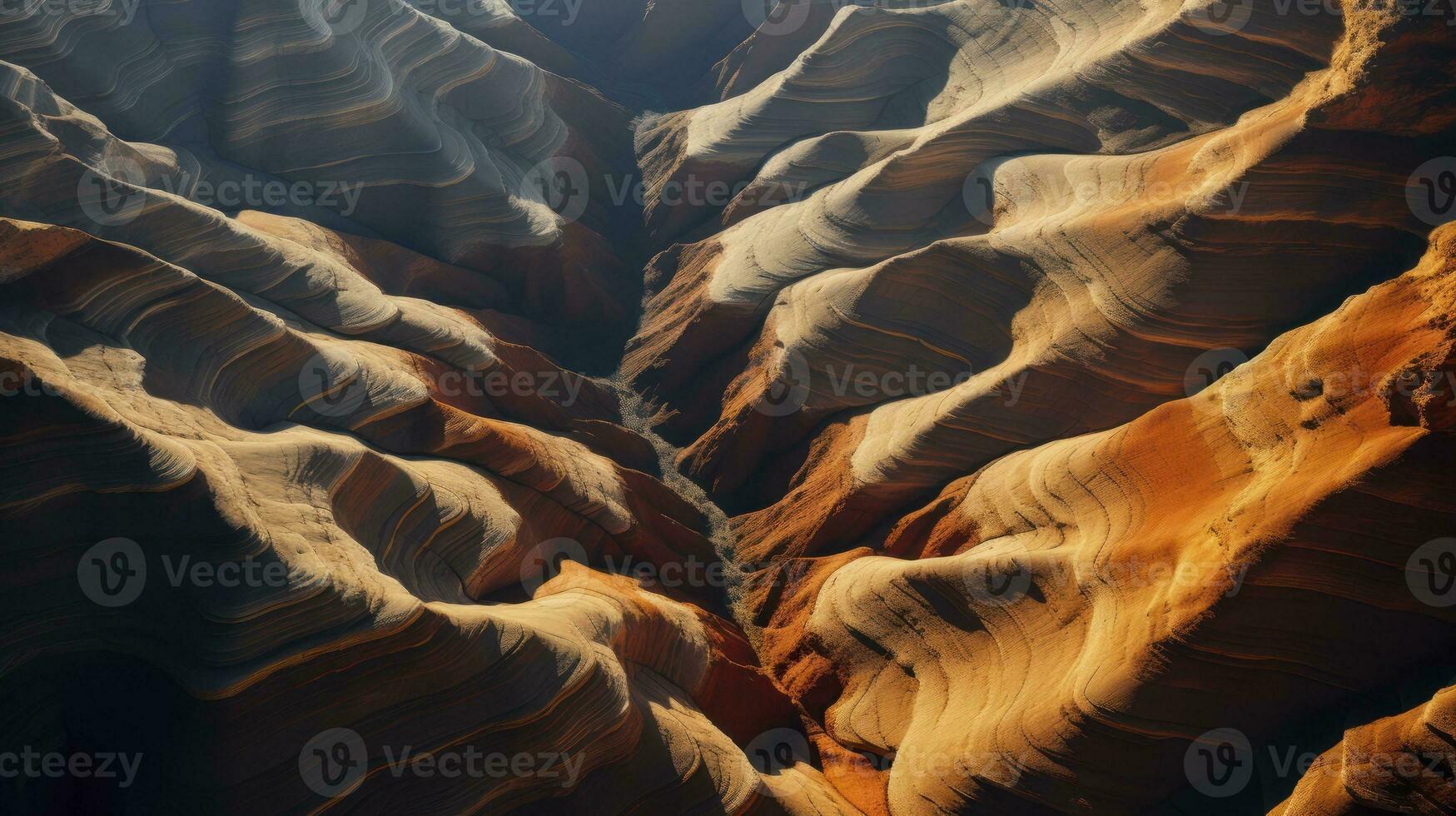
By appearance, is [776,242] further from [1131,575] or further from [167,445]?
[167,445]

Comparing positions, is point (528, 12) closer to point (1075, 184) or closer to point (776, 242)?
point (776, 242)

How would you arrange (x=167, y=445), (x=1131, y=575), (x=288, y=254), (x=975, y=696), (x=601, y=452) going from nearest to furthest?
(x=167, y=445), (x=1131, y=575), (x=975, y=696), (x=288, y=254), (x=601, y=452)

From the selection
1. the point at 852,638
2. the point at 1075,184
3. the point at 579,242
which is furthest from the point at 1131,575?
the point at 579,242

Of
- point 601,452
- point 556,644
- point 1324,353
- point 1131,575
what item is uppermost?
point 1324,353

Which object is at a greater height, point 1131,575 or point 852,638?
point 1131,575

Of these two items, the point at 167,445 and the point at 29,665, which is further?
the point at 167,445

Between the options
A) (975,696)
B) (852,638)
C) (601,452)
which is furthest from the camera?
(601,452)
